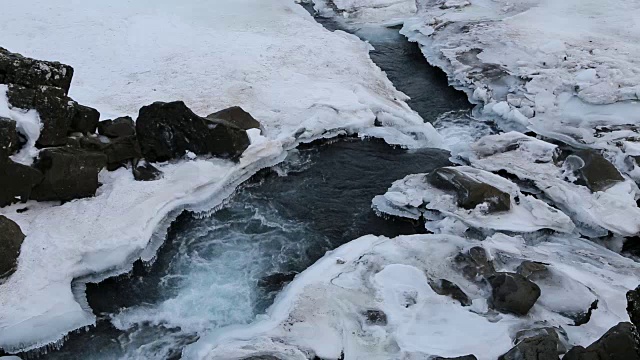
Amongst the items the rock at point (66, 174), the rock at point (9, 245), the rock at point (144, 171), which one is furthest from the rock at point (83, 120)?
the rock at point (9, 245)

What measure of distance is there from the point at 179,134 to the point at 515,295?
28.8ft

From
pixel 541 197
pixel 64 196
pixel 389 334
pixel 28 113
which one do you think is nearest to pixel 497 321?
pixel 389 334

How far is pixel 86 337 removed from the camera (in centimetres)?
1066

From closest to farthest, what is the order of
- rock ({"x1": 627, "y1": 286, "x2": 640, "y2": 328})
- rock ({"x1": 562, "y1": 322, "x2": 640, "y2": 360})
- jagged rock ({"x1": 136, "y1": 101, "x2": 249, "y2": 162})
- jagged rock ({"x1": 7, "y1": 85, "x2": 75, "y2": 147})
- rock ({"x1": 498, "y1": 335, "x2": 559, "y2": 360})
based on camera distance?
rock ({"x1": 627, "y1": 286, "x2": 640, "y2": 328})
rock ({"x1": 562, "y1": 322, "x2": 640, "y2": 360})
rock ({"x1": 498, "y1": 335, "x2": 559, "y2": 360})
jagged rock ({"x1": 7, "y1": 85, "x2": 75, "y2": 147})
jagged rock ({"x1": 136, "y1": 101, "x2": 249, "y2": 162})

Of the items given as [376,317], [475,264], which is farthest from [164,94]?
[475,264]

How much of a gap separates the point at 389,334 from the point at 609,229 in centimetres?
618

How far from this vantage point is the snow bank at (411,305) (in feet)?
33.5

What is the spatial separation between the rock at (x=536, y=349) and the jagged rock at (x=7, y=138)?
1067 cm

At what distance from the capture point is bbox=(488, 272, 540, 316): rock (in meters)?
10.8

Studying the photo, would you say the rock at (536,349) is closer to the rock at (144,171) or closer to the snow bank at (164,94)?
the snow bank at (164,94)

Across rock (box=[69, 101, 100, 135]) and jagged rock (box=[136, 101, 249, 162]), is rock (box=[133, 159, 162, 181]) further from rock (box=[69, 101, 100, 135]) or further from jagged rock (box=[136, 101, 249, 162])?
rock (box=[69, 101, 100, 135])

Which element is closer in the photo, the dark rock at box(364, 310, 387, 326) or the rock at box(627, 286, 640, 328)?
the rock at box(627, 286, 640, 328)

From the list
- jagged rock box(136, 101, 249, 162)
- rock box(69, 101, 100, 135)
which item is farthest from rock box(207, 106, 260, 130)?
rock box(69, 101, 100, 135)

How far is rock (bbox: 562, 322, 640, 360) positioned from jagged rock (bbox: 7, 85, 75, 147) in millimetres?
11568
